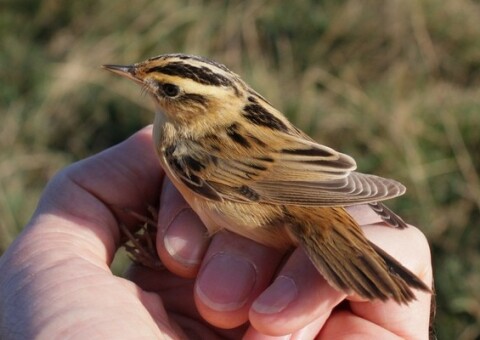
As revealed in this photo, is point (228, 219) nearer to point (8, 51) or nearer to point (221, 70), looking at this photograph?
point (221, 70)

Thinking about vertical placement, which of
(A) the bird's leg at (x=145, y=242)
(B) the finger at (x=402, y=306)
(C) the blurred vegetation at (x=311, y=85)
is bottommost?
(C) the blurred vegetation at (x=311, y=85)

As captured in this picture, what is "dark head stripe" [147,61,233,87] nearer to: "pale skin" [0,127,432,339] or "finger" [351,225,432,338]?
"pale skin" [0,127,432,339]

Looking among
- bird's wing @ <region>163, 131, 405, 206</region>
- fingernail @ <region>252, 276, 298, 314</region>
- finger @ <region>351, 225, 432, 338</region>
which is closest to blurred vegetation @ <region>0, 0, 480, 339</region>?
finger @ <region>351, 225, 432, 338</region>

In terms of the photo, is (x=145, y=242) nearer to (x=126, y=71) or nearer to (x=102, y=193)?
(x=102, y=193)

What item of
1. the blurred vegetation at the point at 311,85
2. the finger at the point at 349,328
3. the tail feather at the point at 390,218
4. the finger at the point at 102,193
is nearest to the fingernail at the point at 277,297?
the finger at the point at 349,328

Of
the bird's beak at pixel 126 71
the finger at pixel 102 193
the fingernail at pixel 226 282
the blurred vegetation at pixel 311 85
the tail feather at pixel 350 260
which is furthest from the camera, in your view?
the blurred vegetation at pixel 311 85

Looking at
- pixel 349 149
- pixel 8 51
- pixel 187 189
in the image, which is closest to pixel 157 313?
pixel 187 189

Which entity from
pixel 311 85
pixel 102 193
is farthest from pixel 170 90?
pixel 311 85

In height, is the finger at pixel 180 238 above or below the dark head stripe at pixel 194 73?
below

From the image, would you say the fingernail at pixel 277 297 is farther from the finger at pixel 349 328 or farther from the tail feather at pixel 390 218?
the tail feather at pixel 390 218
